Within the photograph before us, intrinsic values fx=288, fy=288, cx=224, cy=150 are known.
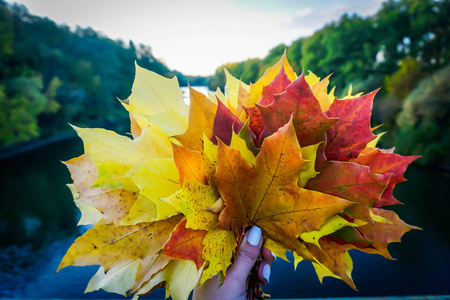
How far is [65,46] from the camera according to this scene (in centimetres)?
1931

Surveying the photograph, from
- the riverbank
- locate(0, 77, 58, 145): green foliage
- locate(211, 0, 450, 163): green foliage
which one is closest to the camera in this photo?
locate(211, 0, 450, 163): green foliage

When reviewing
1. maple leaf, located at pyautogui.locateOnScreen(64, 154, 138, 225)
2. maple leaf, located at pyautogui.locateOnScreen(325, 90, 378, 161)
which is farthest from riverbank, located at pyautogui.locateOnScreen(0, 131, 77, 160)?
maple leaf, located at pyautogui.locateOnScreen(325, 90, 378, 161)

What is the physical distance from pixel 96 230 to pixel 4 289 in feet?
18.0

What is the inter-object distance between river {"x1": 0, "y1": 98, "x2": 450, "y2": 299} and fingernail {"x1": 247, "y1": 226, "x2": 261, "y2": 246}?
432 centimetres

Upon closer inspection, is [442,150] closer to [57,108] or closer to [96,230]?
[96,230]

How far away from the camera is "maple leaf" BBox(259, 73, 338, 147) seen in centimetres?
41

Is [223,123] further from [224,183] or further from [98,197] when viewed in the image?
[98,197]

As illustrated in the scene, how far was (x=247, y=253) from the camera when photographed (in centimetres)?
54

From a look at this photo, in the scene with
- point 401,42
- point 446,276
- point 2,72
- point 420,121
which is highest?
point 2,72

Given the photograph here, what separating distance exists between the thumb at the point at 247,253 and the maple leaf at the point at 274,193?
4 cm

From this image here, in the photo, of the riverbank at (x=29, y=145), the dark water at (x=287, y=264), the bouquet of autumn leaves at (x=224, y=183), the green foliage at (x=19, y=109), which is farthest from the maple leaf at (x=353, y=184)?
the riverbank at (x=29, y=145)

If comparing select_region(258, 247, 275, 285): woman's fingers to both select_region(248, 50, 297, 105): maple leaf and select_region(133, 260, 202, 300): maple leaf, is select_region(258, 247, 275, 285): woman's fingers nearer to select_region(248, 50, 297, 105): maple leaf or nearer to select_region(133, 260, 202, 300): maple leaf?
select_region(133, 260, 202, 300): maple leaf

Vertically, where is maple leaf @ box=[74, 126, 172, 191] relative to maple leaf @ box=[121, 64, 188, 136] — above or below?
below

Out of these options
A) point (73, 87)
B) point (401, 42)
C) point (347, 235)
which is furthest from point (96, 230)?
point (401, 42)
